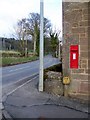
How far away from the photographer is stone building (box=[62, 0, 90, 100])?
8883mm

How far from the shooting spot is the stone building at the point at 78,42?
8883 millimetres

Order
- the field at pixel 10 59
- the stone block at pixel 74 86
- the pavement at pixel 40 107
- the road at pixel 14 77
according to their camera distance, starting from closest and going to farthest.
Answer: the pavement at pixel 40 107 → the stone block at pixel 74 86 → the road at pixel 14 77 → the field at pixel 10 59

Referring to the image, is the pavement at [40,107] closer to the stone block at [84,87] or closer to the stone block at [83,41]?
the stone block at [84,87]

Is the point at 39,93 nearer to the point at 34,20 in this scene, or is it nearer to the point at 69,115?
the point at 69,115

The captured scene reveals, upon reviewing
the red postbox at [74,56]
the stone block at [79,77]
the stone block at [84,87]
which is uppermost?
the red postbox at [74,56]

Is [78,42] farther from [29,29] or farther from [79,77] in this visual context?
[29,29]

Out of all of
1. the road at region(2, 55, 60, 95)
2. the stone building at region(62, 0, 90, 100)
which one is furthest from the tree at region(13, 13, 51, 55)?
the stone building at region(62, 0, 90, 100)

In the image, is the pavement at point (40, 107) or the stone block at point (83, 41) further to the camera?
the stone block at point (83, 41)

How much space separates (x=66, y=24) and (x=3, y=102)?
3.25 m

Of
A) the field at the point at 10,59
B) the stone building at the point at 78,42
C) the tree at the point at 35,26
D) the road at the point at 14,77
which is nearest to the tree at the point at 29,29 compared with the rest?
the tree at the point at 35,26

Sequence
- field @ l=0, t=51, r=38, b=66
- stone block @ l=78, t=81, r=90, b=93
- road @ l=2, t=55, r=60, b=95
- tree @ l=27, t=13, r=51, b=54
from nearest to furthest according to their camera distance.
Answer: 1. stone block @ l=78, t=81, r=90, b=93
2. road @ l=2, t=55, r=60, b=95
3. field @ l=0, t=51, r=38, b=66
4. tree @ l=27, t=13, r=51, b=54

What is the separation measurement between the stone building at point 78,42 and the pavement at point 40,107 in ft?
1.79

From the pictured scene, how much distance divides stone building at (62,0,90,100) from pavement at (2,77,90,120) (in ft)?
1.79

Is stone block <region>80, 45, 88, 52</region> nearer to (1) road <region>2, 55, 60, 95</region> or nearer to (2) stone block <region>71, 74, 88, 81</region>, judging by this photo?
(2) stone block <region>71, 74, 88, 81</region>
